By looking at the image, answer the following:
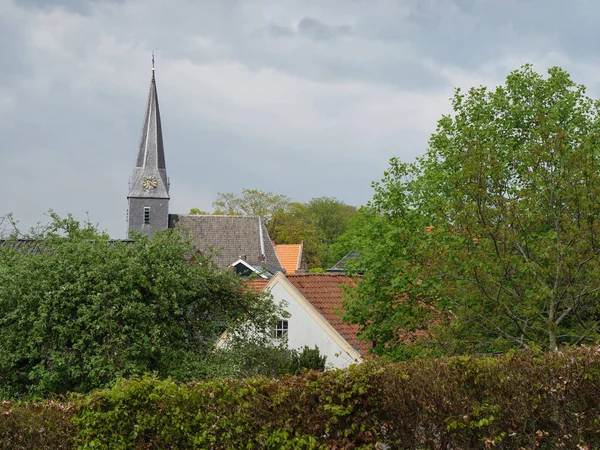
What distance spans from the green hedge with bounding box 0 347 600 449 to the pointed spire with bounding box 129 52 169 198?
69.1 meters

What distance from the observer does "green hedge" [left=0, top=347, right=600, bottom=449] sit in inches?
313

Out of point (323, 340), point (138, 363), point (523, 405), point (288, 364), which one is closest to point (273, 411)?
point (523, 405)

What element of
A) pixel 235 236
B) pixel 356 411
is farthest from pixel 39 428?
pixel 235 236

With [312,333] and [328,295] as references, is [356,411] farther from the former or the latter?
[328,295]

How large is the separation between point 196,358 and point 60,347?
2.99 metres

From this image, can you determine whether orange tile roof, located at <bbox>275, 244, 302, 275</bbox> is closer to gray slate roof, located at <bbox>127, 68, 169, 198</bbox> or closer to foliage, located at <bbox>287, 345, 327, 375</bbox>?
gray slate roof, located at <bbox>127, 68, 169, 198</bbox>

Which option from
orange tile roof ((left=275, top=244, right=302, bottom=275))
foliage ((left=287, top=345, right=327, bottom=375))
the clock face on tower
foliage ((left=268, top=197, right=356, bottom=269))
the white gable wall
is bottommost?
foliage ((left=287, top=345, right=327, bottom=375))

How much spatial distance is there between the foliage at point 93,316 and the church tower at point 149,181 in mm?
60798

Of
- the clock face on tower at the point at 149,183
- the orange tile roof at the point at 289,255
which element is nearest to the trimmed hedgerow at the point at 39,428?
the clock face on tower at the point at 149,183

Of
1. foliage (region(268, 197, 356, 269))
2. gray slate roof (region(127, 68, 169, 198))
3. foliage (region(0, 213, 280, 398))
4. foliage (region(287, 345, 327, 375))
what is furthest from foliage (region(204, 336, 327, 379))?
foliage (region(268, 197, 356, 269))

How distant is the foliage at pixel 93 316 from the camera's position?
1606 centimetres

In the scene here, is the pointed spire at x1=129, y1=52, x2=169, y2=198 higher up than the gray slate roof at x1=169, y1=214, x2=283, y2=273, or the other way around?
the pointed spire at x1=129, y1=52, x2=169, y2=198

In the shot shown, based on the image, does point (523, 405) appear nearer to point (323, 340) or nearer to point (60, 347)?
point (60, 347)

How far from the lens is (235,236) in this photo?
8081cm
